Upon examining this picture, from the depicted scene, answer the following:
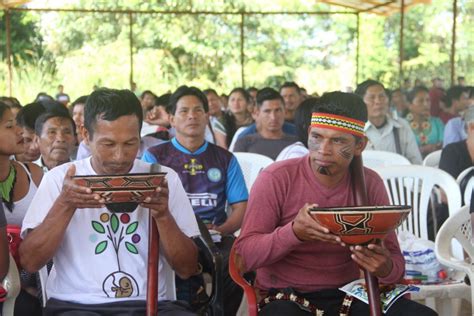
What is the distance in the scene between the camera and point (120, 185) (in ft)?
8.59

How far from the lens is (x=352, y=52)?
93.9 ft

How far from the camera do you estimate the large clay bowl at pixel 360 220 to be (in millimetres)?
2621

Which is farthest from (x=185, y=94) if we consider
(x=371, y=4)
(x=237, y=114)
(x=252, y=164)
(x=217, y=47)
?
(x=217, y=47)

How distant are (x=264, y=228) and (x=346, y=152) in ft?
1.44

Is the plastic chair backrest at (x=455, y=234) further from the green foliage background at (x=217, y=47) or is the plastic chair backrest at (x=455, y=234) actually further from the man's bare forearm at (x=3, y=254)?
the green foliage background at (x=217, y=47)

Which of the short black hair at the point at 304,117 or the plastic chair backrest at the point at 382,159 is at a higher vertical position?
the short black hair at the point at 304,117

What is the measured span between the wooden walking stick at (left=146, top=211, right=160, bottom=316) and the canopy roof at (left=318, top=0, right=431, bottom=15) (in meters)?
11.3

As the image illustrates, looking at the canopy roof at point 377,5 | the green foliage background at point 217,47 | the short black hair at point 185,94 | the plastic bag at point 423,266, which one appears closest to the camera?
the plastic bag at point 423,266

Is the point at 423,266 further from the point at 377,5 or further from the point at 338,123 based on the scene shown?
the point at 377,5

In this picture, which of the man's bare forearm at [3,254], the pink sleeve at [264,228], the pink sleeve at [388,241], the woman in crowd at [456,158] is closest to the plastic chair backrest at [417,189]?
the woman in crowd at [456,158]

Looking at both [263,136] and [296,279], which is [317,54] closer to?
[263,136]

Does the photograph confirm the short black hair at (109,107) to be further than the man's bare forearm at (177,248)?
Yes

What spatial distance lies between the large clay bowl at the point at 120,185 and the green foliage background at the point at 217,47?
19.1 meters

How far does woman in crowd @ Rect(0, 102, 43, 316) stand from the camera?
11.1ft
